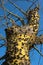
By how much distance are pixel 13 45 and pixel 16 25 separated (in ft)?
1.54

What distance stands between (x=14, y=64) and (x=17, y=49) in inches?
13.2

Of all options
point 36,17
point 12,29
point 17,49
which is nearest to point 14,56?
point 17,49

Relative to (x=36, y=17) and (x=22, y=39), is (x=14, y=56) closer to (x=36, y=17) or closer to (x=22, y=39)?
(x=22, y=39)

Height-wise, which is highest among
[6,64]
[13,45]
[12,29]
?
[12,29]

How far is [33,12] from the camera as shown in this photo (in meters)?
5.62

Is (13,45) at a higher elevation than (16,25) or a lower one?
lower

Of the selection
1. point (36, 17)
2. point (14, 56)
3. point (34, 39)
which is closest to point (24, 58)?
point (14, 56)

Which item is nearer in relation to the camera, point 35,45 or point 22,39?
point 22,39

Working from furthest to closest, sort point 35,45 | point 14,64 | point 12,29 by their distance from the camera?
1. point 35,45
2. point 12,29
3. point 14,64

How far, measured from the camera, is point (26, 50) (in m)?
4.96

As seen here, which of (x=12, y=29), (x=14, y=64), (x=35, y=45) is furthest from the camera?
(x=35, y=45)

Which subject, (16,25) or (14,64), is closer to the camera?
(14,64)

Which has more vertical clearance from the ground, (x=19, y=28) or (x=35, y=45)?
(x=19, y=28)

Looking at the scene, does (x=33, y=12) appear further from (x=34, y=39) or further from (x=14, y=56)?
(x=14, y=56)
